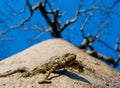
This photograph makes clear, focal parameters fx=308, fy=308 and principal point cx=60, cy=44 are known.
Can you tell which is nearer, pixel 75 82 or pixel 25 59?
pixel 75 82

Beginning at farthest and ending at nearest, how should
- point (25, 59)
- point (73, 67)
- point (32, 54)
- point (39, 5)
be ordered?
point (39, 5) → point (32, 54) → point (25, 59) → point (73, 67)

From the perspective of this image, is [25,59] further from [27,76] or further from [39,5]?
[39,5]

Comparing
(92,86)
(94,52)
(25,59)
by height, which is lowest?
(92,86)

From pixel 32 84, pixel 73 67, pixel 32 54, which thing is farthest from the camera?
pixel 32 54

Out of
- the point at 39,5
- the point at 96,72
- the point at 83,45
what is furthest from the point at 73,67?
the point at 83,45

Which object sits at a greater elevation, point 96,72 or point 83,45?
point 83,45

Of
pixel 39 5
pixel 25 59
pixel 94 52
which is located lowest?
pixel 25 59

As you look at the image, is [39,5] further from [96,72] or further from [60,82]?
[60,82]

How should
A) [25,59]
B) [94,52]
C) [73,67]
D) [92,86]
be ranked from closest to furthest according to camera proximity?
[92,86] → [73,67] → [25,59] → [94,52]

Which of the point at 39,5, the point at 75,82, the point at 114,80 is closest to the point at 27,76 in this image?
the point at 75,82
